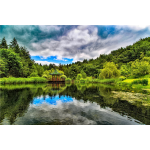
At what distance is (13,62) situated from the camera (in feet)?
88.8

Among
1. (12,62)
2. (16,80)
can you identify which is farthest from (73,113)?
(12,62)

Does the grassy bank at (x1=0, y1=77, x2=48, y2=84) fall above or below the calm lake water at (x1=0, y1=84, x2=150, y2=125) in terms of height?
above

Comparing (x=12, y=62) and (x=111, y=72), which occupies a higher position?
(x=12, y=62)

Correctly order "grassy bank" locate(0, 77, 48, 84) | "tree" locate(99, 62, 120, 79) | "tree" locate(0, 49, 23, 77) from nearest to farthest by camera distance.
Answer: "grassy bank" locate(0, 77, 48, 84) → "tree" locate(99, 62, 120, 79) → "tree" locate(0, 49, 23, 77)

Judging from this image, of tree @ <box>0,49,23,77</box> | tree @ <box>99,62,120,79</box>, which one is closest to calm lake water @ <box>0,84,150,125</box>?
tree @ <box>99,62,120,79</box>

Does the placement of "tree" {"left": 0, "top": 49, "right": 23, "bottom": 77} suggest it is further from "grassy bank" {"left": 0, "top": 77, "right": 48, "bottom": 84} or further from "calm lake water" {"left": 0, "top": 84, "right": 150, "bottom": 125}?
"calm lake water" {"left": 0, "top": 84, "right": 150, "bottom": 125}

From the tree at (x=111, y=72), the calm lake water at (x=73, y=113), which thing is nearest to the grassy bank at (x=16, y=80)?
the calm lake water at (x=73, y=113)

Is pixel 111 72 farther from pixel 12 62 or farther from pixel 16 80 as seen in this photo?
pixel 12 62

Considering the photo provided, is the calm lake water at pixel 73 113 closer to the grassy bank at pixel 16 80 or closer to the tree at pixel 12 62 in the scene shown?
the grassy bank at pixel 16 80

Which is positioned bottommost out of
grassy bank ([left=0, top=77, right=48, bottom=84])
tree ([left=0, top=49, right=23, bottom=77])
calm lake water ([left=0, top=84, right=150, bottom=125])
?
calm lake water ([left=0, top=84, right=150, bottom=125])

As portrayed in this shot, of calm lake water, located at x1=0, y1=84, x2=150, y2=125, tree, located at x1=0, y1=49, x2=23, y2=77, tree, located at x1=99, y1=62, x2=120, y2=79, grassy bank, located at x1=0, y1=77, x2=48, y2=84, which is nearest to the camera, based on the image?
calm lake water, located at x1=0, y1=84, x2=150, y2=125
